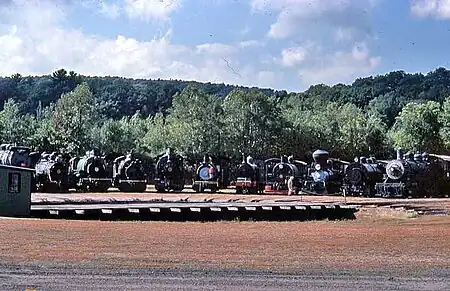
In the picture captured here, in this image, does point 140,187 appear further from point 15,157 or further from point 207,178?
point 15,157

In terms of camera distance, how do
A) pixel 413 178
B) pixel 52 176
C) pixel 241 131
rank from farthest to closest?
1. pixel 241 131
2. pixel 413 178
3. pixel 52 176

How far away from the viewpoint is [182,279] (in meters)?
16.4

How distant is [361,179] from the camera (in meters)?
73.7

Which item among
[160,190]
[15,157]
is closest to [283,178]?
[160,190]

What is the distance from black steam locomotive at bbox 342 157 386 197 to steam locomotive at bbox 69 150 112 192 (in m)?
23.5

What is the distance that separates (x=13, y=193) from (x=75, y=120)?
78.2 meters

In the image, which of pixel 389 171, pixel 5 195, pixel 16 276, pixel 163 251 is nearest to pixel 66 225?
pixel 5 195

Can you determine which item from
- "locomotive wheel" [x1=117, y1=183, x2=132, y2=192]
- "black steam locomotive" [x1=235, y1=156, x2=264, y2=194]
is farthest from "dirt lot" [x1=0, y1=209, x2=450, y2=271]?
"locomotive wheel" [x1=117, y1=183, x2=132, y2=192]

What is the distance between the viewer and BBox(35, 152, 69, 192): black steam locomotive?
2835 inches

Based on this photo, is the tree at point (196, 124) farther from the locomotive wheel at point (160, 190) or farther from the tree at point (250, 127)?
the locomotive wheel at point (160, 190)

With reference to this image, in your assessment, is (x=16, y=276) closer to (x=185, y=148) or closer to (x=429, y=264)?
(x=429, y=264)

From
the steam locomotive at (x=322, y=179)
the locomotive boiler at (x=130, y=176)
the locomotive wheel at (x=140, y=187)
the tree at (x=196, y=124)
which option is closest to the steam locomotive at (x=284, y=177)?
the steam locomotive at (x=322, y=179)

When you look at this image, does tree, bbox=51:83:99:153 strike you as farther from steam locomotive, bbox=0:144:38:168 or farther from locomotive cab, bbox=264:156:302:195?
locomotive cab, bbox=264:156:302:195

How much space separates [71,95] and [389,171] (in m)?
62.7
